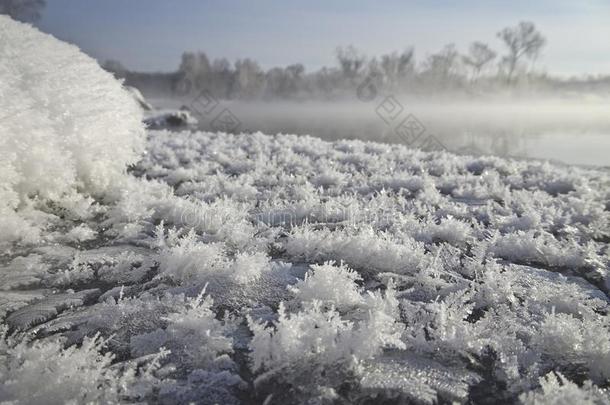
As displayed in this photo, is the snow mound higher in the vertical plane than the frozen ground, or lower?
higher

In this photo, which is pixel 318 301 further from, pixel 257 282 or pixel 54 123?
pixel 54 123

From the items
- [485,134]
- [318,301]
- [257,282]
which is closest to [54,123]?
[257,282]

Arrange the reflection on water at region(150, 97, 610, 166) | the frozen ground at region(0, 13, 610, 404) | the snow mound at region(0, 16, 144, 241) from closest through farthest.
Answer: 1. the frozen ground at region(0, 13, 610, 404)
2. the snow mound at region(0, 16, 144, 241)
3. the reflection on water at region(150, 97, 610, 166)

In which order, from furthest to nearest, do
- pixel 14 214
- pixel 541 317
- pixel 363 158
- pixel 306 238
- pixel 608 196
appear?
pixel 363 158
pixel 608 196
pixel 14 214
pixel 306 238
pixel 541 317

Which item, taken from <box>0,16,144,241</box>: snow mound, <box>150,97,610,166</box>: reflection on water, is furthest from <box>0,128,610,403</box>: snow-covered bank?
<box>150,97,610,166</box>: reflection on water

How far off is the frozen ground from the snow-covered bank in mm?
14

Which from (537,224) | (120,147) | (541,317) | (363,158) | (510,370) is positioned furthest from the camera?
(363,158)

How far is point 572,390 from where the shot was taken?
2.13 metres

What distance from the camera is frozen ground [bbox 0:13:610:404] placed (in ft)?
7.47

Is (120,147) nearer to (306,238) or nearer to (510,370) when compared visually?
(306,238)

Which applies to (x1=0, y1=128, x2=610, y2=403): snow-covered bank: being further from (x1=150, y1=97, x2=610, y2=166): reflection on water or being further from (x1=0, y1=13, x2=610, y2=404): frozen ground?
(x1=150, y1=97, x2=610, y2=166): reflection on water

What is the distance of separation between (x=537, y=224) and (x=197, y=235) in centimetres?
405

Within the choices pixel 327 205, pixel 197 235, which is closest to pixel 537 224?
pixel 327 205

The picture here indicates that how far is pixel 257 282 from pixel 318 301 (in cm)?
66
